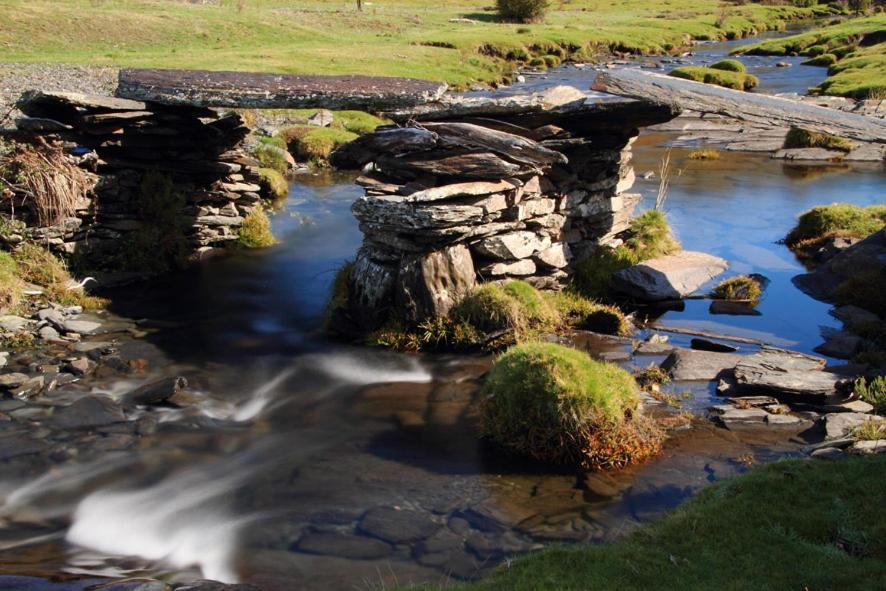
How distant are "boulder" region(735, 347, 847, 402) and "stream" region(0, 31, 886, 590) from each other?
0.69m

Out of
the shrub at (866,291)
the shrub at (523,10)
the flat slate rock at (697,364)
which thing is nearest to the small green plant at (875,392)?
the flat slate rock at (697,364)

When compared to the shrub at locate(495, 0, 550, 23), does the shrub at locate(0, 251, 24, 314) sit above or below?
below

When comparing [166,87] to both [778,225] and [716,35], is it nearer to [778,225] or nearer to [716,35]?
[778,225]

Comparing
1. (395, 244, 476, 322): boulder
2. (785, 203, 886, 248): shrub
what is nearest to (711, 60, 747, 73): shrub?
(785, 203, 886, 248): shrub

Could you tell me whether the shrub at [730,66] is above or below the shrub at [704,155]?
above

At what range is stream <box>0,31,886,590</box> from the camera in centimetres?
909

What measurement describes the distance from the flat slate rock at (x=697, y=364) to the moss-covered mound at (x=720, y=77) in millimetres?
40536

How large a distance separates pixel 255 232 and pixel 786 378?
14600mm

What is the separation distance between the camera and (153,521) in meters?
9.92

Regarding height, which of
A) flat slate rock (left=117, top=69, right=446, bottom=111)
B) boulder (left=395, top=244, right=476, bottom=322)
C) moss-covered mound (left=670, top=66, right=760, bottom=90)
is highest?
moss-covered mound (left=670, top=66, right=760, bottom=90)

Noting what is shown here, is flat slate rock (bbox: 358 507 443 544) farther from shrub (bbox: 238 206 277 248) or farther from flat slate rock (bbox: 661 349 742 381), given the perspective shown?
shrub (bbox: 238 206 277 248)

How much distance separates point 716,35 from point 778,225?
249ft

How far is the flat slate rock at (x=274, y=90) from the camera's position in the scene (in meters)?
16.8

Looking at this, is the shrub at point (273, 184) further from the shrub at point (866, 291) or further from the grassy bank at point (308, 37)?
the shrub at point (866, 291)
